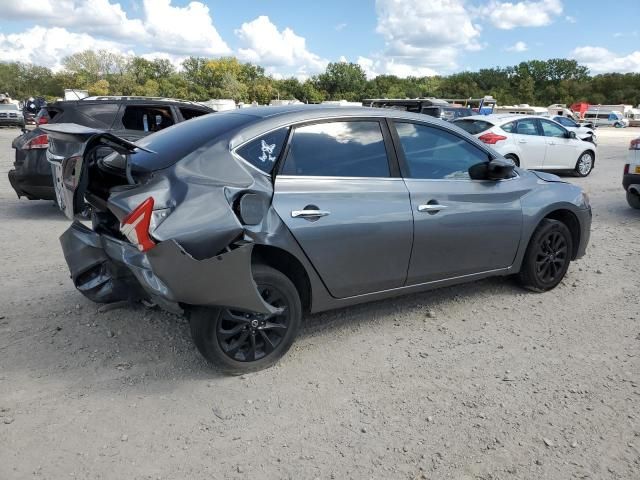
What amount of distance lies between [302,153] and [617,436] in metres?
2.48

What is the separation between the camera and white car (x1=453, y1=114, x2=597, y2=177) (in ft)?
38.6

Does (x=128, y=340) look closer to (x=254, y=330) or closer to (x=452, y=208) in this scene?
(x=254, y=330)

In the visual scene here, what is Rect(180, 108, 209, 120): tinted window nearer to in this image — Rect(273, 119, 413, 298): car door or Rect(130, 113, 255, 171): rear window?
Rect(130, 113, 255, 171): rear window

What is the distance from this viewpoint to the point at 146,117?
26.0ft

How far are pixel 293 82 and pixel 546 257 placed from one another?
332 feet

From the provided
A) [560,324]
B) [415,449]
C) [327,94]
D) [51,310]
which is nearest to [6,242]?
[51,310]

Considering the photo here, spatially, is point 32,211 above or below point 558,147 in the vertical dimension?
below

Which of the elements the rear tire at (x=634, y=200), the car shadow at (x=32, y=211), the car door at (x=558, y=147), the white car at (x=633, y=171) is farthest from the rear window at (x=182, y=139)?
the car door at (x=558, y=147)

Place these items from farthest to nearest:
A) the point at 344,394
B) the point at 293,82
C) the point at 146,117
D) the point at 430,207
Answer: the point at 293,82 < the point at 146,117 < the point at 430,207 < the point at 344,394

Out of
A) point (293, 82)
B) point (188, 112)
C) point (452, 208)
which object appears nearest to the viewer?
point (452, 208)

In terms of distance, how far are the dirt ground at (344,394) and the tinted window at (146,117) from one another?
12.2 ft

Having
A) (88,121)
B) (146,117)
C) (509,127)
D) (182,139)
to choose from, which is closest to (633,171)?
(509,127)

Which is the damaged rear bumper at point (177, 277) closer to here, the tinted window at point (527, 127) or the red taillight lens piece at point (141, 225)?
the red taillight lens piece at point (141, 225)

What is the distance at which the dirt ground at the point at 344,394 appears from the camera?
8.46 ft
